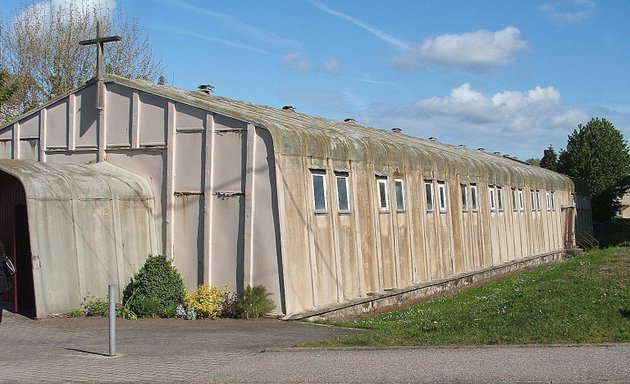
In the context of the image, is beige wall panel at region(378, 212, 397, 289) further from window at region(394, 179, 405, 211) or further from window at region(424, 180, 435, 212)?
window at region(424, 180, 435, 212)

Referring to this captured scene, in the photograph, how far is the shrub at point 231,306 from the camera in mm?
15984

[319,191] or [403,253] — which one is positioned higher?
[319,191]

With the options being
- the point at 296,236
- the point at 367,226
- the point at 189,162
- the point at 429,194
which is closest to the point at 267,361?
the point at 296,236

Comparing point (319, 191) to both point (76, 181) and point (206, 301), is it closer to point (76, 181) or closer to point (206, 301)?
point (206, 301)

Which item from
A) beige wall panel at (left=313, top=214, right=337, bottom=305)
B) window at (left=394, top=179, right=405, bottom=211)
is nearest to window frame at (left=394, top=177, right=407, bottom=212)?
window at (left=394, top=179, right=405, bottom=211)

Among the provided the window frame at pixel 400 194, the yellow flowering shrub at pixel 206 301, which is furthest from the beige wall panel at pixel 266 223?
the window frame at pixel 400 194

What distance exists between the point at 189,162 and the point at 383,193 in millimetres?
5724

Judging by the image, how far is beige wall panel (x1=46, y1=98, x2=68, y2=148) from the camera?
19125 millimetres

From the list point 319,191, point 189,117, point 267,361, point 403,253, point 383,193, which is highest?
point 189,117

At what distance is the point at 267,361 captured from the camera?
35.9ft

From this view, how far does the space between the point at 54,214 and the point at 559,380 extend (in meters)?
10.2

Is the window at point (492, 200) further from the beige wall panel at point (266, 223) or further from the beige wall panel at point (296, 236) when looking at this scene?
the beige wall panel at point (266, 223)

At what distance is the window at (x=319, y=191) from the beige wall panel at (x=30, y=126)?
6980mm

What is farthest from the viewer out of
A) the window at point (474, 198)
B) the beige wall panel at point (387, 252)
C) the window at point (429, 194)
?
the window at point (474, 198)
